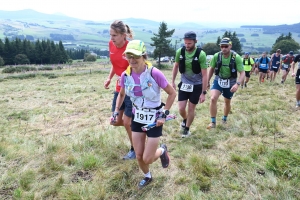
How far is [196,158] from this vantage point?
429 cm

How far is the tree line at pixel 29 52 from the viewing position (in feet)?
216

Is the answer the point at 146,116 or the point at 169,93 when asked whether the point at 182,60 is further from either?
the point at 146,116

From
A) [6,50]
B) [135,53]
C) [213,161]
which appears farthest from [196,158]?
[6,50]

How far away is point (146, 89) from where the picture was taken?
3.35 meters

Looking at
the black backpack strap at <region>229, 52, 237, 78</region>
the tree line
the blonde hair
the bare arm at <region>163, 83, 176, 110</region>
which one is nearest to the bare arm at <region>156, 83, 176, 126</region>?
the bare arm at <region>163, 83, 176, 110</region>

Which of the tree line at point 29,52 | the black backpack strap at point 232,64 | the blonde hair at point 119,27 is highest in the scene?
the blonde hair at point 119,27

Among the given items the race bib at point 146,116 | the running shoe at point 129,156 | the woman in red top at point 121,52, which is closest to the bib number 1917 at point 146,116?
the race bib at point 146,116

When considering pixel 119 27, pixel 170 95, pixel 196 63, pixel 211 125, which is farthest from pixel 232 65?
pixel 119 27

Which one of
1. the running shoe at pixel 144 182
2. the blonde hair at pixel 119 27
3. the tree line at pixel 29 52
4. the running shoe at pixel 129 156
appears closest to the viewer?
the running shoe at pixel 144 182

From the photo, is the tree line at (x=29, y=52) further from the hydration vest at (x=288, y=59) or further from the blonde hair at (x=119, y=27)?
the blonde hair at (x=119, y=27)

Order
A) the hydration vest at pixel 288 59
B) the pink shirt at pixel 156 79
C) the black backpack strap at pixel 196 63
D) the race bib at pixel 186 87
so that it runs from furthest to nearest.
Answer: the hydration vest at pixel 288 59 → the race bib at pixel 186 87 → the black backpack strap at pixel 196 63 → the pink shirt at pixel 156 79

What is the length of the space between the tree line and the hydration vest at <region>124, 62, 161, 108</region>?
7229cm

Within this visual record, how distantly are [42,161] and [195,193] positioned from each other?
2.92 m

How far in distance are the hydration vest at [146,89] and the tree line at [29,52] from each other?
72.3 m
